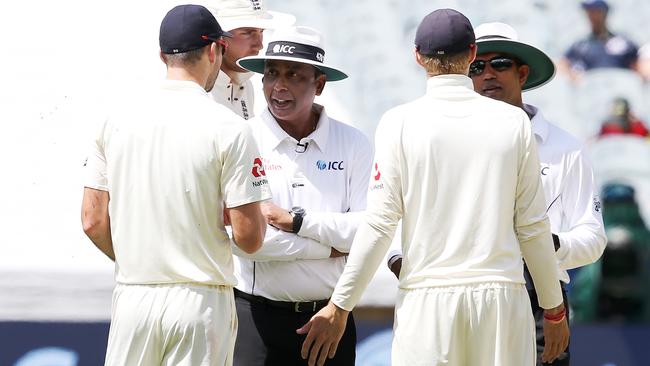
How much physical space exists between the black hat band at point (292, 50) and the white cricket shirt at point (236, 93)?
1.12 feet

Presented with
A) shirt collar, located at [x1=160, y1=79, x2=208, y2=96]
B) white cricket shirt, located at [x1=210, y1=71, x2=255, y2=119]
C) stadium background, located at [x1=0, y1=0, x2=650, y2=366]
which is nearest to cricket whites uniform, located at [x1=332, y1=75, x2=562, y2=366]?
shirt collar, located at [x1=160, y1=79, x2=208, y2=96]

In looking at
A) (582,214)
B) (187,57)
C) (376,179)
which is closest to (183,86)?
(187,57)

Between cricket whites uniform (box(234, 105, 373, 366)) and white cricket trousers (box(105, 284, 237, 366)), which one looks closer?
white cricket trousers (box(105, 284, 237, 366))

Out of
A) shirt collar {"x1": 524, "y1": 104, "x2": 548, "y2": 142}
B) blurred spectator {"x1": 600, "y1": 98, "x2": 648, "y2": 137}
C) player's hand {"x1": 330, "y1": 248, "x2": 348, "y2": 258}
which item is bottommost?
player's hand {"x1": 330, "y1": 248, "x2": 348, "y2": 258}

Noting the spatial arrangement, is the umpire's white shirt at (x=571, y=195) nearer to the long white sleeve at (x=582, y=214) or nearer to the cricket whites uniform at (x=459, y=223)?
the long white sleeve at (x=582, y=214)

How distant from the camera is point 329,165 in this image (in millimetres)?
4164

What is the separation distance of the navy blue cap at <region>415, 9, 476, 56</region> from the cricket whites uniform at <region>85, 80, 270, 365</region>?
0.56 m

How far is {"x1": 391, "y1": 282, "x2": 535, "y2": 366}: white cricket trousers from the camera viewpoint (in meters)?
3.37

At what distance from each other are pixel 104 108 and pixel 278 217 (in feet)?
5.56

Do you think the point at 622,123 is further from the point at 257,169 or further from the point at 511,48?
the point at 257,169

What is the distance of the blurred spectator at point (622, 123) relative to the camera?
5.60 m

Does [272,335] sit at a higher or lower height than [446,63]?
lower

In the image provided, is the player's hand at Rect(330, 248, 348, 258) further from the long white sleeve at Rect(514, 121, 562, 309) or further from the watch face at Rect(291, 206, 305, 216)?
the long white sleeve at Rect(514, 121, 562, 309)

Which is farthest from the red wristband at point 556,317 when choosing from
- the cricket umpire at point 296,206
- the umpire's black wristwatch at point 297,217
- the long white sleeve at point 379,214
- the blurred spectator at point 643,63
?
the blurred spectator at point 643,63
